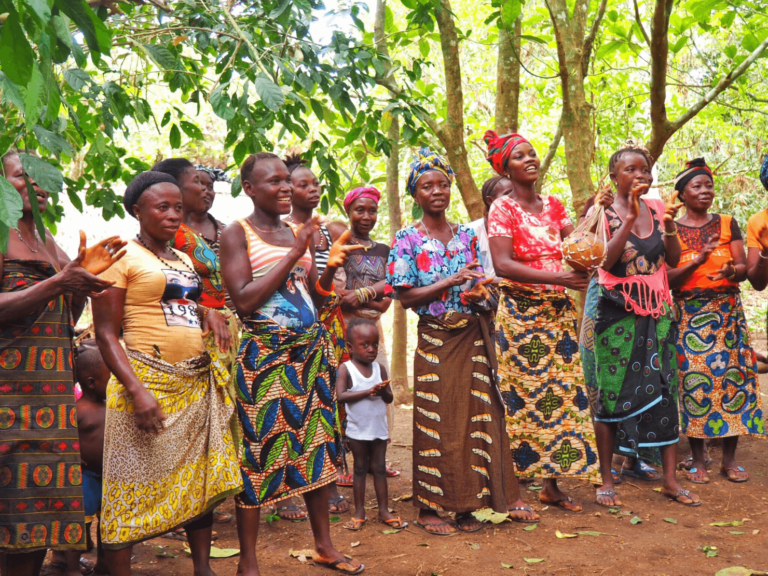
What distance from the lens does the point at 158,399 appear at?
3252mm

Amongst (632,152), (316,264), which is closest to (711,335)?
(632,152)

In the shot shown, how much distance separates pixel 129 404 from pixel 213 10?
2.58 meters

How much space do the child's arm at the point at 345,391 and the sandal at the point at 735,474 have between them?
108 inches

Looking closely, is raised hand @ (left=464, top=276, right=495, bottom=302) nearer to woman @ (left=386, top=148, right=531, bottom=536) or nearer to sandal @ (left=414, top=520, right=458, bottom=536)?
woman @ (left=386, top=148, right=531, bottom=536)

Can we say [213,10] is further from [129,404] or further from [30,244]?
[129,404]

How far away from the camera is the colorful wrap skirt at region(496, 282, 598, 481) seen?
4.52 meters

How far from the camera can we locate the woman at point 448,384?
13.9 feet

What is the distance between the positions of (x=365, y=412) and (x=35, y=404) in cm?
202

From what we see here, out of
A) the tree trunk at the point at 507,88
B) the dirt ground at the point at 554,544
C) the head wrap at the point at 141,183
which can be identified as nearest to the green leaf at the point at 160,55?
the head wrap at the point at 141,183

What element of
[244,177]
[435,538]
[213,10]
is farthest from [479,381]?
[213,10]

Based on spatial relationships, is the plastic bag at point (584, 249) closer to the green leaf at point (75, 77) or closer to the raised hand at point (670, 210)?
the raised hand at point (670, 210)

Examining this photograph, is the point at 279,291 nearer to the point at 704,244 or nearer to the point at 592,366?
the point at 592,366

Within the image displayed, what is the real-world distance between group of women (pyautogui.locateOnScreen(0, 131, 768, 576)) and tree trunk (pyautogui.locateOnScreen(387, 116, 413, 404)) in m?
2.30

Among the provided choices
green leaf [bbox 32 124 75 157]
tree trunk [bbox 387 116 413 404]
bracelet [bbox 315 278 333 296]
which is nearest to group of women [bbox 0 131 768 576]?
bracelet [bbox 315 278 333 296]
